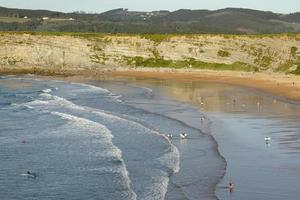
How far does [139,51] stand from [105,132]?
179 ft

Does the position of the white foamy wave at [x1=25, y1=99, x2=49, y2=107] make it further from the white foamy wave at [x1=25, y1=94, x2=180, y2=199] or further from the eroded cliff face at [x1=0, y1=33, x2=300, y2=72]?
the eroded cliff face at [x1=0, y1=33, x2=300, y2=72]

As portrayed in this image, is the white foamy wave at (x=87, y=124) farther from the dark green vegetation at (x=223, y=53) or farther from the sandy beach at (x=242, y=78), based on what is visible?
the dark green vegetation at (x=223, y=53)

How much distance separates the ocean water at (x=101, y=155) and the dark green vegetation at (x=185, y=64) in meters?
34.2

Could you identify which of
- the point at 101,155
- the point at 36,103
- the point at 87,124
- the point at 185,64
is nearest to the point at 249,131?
the point at 101,155

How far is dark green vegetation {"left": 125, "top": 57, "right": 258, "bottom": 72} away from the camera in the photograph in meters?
73.8

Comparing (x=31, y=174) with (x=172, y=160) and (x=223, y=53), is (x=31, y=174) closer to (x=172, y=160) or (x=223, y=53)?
(x=172, y=160)

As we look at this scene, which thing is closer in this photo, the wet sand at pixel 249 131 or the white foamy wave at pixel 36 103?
the wet sand at pixel 249 131

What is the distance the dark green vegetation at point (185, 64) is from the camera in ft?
242

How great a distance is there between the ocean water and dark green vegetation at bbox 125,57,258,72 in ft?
112

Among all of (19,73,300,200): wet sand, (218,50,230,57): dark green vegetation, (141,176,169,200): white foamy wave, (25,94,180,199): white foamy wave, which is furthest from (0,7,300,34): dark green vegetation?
(141,176,169,200): white foamy wave

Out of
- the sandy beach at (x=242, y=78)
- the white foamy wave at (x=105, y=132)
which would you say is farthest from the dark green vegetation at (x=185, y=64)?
the white foamy wave at (x=105, y=132)

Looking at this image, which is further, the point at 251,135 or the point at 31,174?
the point at 251,135

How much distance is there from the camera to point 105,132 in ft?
101

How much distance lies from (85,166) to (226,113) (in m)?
16.2
